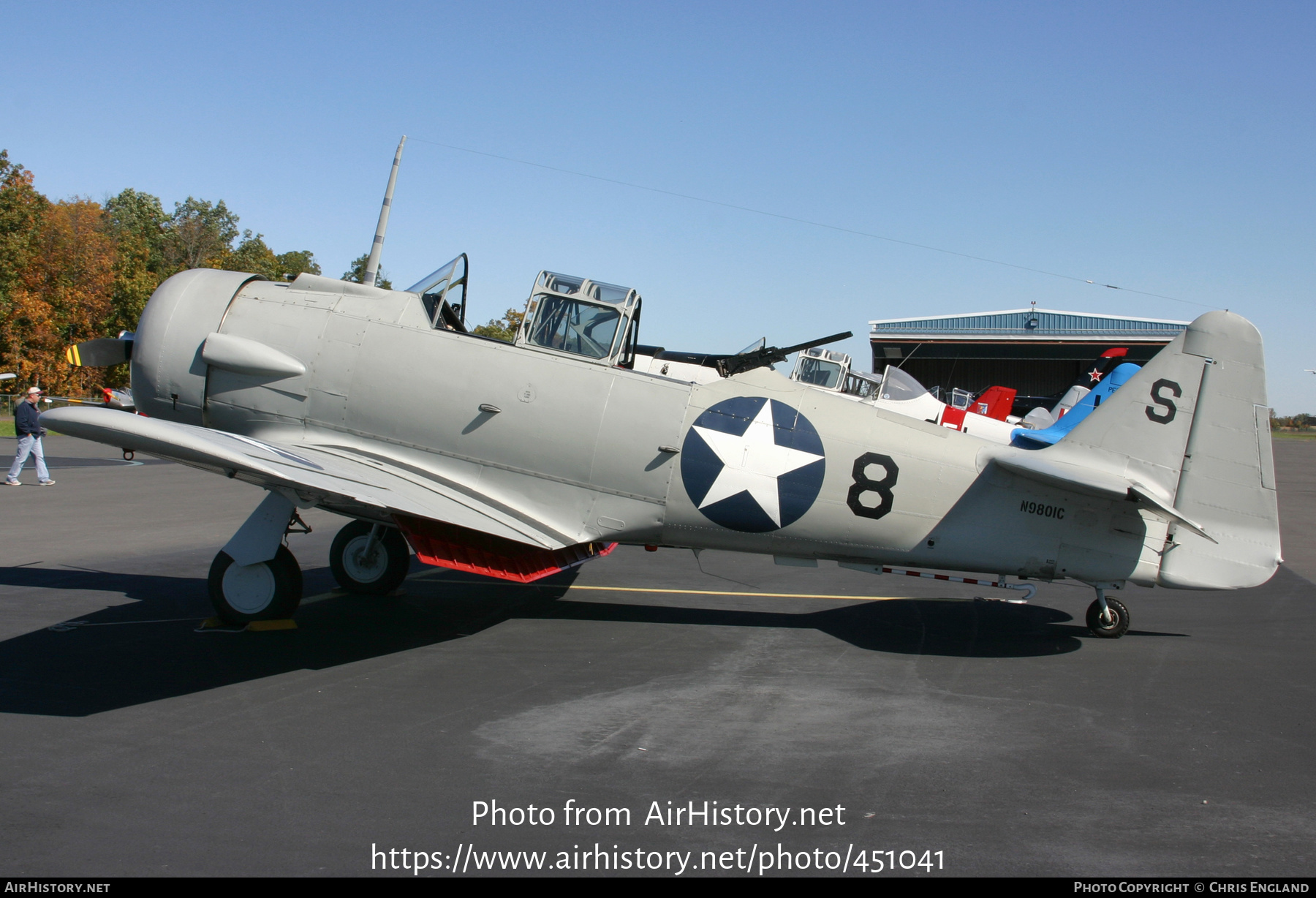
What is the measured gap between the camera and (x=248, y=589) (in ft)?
21.5

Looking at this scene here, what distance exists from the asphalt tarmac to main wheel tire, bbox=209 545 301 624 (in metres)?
0.19

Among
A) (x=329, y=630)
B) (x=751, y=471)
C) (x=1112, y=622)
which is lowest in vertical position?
(x=329, y=630)

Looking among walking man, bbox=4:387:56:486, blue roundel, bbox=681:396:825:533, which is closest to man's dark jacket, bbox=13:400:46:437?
walking man, bbox=4:387:56:486

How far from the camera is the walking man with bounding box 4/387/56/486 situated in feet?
54.6

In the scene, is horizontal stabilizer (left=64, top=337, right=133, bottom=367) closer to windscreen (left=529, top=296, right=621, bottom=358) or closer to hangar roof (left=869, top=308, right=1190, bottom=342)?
windscreen (left=529, top=296, right=621, bottom=358)

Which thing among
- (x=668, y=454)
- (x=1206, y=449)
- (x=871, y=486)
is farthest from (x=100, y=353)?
(x=1206, y=449)

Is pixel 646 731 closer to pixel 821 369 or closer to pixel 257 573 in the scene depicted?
pixel 257 573

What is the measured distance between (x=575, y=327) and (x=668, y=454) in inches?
53.2

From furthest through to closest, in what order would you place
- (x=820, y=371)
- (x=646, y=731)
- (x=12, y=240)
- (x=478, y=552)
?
1. (x=12, y=240)
2. (x=820, y=371)
3. (x=478, y=552)
4. (x=646, y=731)

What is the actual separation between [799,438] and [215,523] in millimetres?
9759

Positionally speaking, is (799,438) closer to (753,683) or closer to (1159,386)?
(753,683)

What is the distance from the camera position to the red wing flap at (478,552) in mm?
6426

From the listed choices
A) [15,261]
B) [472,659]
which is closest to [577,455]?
[472,659]

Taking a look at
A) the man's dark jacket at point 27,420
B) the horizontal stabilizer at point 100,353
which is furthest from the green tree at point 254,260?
the horizontal stabilizer at point 100,353
